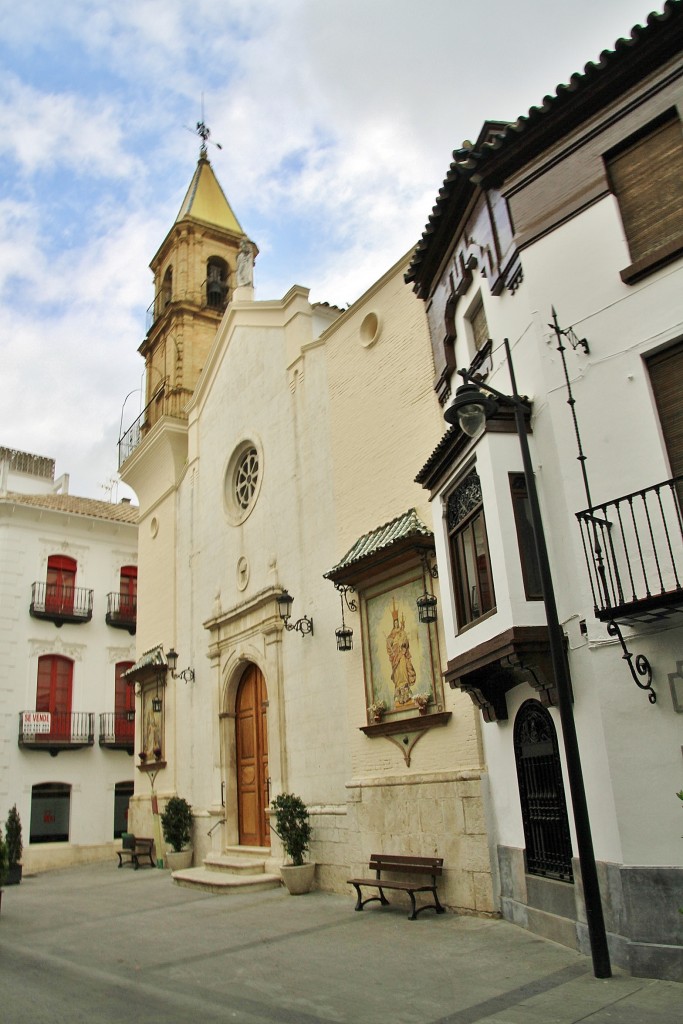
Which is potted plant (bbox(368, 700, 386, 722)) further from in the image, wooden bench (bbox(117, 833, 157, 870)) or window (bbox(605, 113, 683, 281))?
wooden bench (bbox(117, 833, 157, 870))

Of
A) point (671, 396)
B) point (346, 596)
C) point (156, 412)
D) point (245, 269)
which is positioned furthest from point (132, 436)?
point (671, 396)

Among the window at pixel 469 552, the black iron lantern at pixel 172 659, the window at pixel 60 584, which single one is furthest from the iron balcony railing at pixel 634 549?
the window at pixel 60 584

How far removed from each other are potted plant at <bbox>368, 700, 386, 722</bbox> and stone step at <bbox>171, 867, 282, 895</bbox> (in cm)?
376

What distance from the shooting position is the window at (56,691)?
953 inches

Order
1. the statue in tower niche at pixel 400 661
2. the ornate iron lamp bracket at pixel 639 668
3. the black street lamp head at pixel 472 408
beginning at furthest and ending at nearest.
A: the statue in tower niche at pixel 400 661 < the black street lamp head at pixel 472 408 < the ornate iron lamp bracket at pixel 639 668

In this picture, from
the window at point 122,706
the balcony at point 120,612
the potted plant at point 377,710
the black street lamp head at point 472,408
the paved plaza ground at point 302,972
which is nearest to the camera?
the paved plaza ground at point 302,972

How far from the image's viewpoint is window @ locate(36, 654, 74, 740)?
24.2 meters

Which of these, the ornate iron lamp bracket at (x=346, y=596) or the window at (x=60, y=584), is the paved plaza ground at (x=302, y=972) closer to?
the ornate iron lamp bracket at (x=346, y=596)

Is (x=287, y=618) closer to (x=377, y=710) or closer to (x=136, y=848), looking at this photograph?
(x=377, y=710)

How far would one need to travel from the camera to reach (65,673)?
81.8 ft

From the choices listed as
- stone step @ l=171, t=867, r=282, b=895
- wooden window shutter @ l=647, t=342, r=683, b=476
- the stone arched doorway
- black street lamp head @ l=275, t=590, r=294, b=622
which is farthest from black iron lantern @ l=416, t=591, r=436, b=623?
the stone arched doorway

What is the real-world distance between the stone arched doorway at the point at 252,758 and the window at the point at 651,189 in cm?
1111

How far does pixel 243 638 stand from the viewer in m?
16.8

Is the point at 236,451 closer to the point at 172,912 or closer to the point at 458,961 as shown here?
the point at 172,912
